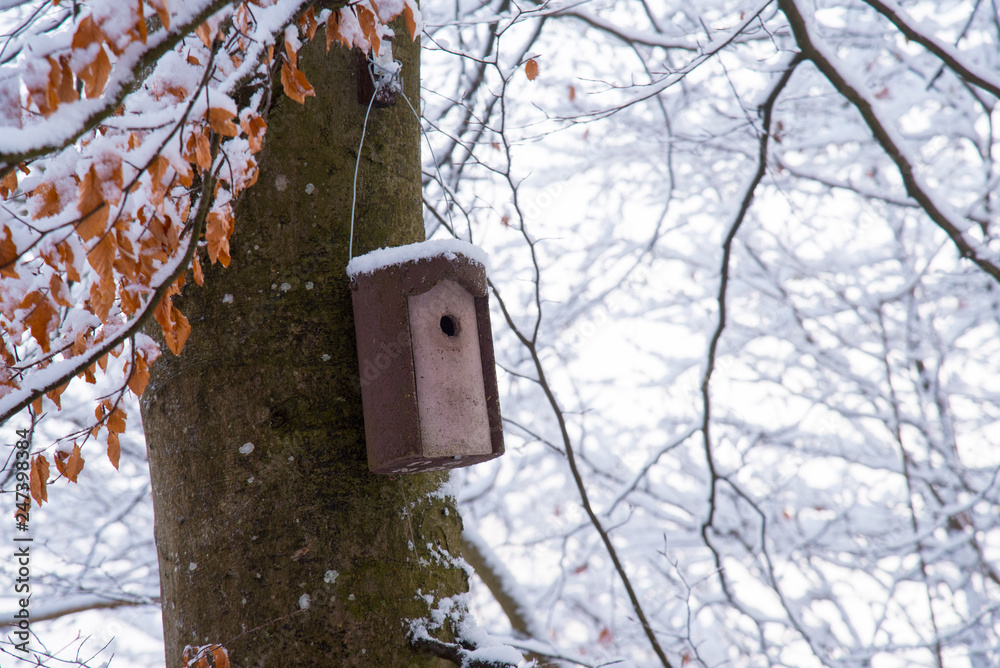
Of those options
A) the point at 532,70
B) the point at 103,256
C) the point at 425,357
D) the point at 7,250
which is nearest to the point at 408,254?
the point at 425,357

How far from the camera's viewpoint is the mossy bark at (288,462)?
1417 millimetres

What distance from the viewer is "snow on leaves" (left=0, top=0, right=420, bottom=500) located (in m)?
0.98

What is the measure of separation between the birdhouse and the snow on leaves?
1.15ft

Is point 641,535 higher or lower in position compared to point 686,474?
lower

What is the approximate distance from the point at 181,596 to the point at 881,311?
5263mm

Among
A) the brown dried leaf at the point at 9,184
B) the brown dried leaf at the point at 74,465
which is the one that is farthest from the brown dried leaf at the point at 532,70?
the brown dried leaf at the point at 74,465

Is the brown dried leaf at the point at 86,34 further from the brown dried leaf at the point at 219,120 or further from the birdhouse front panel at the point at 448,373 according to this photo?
the birdhouse front panel at the point at 448,373

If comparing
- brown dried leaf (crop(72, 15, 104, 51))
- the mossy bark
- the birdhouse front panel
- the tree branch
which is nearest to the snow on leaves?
brown dried leaf (crop(72, 15, 104, 51))

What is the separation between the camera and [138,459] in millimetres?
5273

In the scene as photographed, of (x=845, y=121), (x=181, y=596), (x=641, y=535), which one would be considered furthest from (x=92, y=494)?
(x=845, y=121)

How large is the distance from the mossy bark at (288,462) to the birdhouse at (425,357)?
5 cm

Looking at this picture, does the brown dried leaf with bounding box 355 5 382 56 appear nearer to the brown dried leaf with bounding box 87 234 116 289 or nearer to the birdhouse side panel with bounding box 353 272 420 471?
the birdhouse side panel with bounding box 353 272 420 471

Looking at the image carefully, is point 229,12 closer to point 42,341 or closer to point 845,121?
point 42,341

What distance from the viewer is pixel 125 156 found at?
1117 mm
